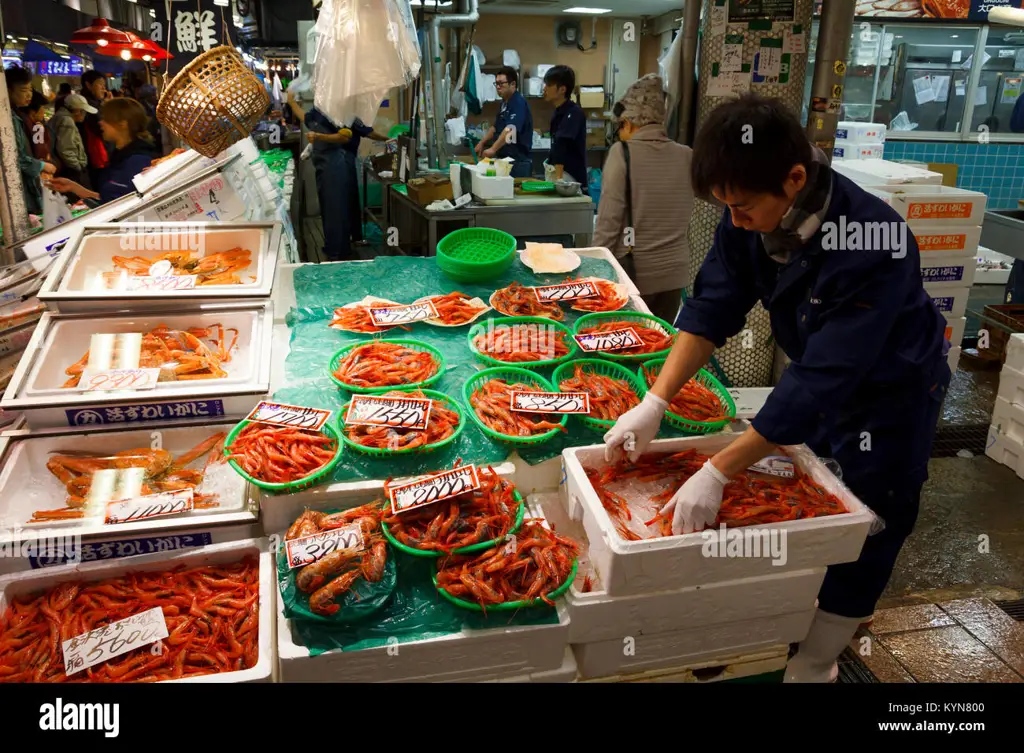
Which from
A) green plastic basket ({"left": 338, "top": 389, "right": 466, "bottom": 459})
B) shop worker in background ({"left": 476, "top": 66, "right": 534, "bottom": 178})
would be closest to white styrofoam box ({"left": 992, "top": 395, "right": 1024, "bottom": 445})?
green plastic basket ({"left": 338, "top": 389, "right": 466, "bottom": 459})

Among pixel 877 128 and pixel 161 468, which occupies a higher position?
pixel 877 128

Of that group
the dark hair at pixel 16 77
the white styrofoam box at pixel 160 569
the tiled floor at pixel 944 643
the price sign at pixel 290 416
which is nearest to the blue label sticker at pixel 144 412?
the price sign at pixel 290 416

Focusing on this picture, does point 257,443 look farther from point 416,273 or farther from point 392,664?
point 416,273

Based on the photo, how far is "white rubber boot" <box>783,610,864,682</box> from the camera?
260 centimetres

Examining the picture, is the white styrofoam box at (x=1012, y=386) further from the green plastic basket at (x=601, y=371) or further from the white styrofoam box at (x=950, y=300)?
the green plastic basket at (x=601, y=371)

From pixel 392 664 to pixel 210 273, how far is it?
223cm

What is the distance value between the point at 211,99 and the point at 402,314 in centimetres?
114

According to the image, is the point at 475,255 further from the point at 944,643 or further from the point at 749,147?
the point at 944,643

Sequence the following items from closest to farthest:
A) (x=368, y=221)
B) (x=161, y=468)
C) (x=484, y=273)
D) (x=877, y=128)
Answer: (x=161, y=468)
(x=484, y=273)
(x=877, y=128)
(x=368, y=221)

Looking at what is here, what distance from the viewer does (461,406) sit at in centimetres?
251

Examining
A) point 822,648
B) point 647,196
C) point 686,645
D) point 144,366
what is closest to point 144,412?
point 144,366

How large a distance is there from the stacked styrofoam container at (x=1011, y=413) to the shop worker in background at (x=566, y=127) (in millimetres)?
4032

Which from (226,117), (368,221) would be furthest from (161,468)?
(368,221)

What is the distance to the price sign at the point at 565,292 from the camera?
3355 mm
